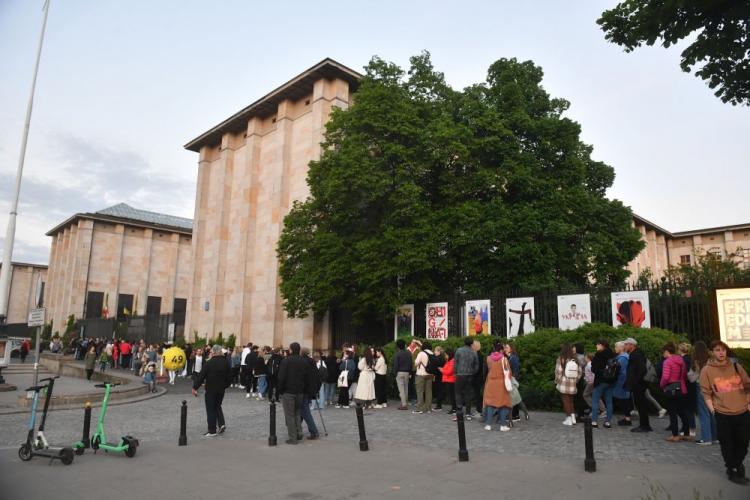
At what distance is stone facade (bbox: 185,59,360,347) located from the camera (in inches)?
1138

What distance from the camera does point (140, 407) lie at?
15.6 meters

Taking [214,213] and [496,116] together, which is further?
[214,213]

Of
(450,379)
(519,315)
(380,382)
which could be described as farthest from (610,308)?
(380,382)

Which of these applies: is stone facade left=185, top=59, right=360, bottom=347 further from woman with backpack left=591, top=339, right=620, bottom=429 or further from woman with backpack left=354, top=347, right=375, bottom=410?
woman with backpack left=591, top=339, right=620, bottom=429

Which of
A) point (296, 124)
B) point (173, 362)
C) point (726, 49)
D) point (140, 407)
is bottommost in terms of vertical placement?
point (140, 407)

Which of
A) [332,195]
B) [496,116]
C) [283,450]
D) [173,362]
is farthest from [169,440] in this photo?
[496,116]

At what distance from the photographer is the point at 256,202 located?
3356 cm

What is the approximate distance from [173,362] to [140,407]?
323cm

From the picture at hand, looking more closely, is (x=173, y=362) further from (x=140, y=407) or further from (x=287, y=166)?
(x=287, y=166)

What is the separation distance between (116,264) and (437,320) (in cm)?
4792

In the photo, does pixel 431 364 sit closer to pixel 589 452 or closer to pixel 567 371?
pixel 567 371

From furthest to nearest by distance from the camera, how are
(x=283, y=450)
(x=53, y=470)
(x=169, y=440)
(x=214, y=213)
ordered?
(x=214, y=213)
(x=169, y=440)
(x=283, y=450)
(x=53, y=470)

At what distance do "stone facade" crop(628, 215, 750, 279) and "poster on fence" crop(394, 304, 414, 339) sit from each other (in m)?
37.5

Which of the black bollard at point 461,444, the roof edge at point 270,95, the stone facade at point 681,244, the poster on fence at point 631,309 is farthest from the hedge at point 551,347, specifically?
the stone facade at point 681,244
